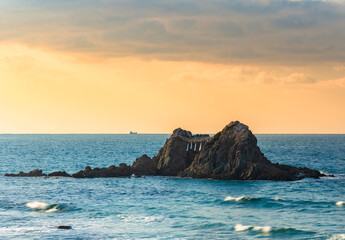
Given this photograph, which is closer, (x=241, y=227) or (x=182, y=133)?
(x=241, y=227)

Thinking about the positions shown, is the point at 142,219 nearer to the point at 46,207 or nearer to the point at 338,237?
the point at 46,207

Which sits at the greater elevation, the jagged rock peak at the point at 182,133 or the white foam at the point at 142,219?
the jagged rock peak at the point at 182,133

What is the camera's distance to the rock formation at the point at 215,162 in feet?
236

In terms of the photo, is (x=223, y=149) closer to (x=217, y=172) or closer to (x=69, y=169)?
(x=217, y=172)

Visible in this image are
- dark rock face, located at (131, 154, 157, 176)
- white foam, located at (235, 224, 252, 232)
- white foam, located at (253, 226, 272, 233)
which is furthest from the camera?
dark rock face, located at (131, 154, 157, 176)

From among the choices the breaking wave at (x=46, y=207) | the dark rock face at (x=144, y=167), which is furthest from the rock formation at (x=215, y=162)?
the breaking wave at (x=46, y=207)

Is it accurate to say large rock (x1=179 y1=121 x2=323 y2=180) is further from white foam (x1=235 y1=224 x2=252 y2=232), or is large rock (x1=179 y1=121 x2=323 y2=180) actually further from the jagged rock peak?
white foam (x1=235 y1=224 x2=252 y2=232)

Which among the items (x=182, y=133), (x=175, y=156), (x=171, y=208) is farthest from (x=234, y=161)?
(x=171, y=208)

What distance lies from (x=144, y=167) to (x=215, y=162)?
13.0m

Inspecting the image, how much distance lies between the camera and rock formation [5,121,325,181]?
7188cm

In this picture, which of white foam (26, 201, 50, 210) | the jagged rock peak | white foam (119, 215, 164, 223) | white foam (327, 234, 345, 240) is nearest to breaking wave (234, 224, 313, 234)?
white foam (327, 234, 345, 240)

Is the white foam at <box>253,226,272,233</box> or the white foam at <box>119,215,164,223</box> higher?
the white foam at <box>253,226,272,233</box>

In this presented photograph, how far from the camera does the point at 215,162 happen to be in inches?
2928

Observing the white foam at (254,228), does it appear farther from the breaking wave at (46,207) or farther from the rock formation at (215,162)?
the rock formation at (215,162)
